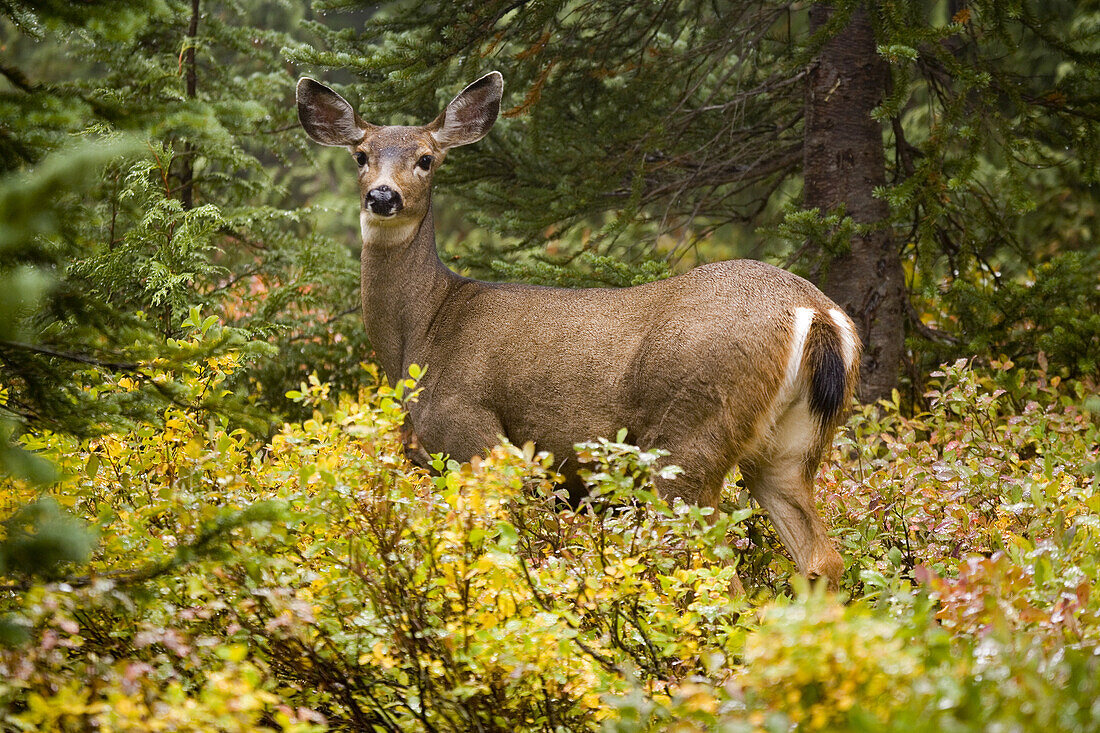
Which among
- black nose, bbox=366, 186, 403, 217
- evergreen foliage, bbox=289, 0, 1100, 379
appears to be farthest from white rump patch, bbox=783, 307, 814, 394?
black nose, bbox=366, 186, 403, 217

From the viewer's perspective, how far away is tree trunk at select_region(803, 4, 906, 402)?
7.51 m

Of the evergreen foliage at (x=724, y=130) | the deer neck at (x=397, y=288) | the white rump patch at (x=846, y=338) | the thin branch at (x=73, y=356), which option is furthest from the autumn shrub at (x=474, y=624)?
the evergreen foliage at (x=724, y=130)

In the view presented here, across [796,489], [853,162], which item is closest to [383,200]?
[796,489]

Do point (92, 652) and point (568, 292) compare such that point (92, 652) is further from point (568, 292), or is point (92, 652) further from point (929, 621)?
point (568, 292)

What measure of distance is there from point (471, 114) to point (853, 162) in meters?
2.76

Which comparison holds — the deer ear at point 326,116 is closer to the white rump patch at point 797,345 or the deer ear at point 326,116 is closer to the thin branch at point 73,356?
the white rump patch at point 797,345

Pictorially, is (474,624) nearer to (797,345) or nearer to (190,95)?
(797,345)

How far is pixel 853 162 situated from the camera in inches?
296

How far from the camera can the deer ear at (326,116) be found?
6590 millimetres

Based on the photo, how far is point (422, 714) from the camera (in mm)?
3117

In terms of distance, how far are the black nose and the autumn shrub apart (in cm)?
192

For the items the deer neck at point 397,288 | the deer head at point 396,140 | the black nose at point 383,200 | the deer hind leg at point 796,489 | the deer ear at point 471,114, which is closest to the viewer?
the deer hind leg at point 796,489

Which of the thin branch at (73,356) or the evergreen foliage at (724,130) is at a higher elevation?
the evergreen foliage at (724,130)

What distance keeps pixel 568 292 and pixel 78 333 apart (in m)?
3.05
